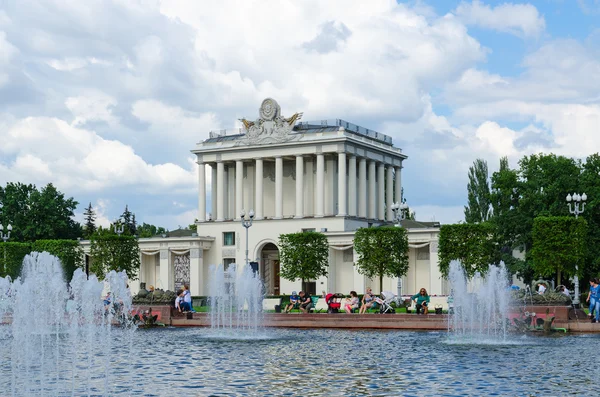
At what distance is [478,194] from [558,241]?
2487 centimetres

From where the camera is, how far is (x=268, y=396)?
15.7 metres

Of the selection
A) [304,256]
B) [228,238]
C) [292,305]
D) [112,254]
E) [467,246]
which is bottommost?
[292,305]

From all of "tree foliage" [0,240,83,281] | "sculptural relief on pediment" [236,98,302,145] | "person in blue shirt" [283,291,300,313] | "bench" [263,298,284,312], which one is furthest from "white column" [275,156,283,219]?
"person in blue shirt" [283,291,300,313]

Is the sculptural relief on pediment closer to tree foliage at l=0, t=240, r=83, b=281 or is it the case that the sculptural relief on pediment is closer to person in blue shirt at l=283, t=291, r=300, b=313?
tree foliage at l=0, t=240, r=83, b=281

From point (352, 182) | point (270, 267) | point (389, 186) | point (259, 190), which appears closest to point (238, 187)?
point (259, 190)

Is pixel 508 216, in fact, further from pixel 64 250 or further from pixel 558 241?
pixel 64 250

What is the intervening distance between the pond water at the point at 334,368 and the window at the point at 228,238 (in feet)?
174

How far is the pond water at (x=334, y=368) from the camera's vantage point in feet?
53.8

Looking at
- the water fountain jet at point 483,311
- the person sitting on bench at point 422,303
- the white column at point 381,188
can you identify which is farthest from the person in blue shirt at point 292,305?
the white column at point 381,188

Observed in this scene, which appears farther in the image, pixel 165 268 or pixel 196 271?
pixel 165 268

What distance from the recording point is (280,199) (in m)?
81.5

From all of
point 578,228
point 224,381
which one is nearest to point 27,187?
point 578,228

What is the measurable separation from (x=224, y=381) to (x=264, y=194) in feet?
225

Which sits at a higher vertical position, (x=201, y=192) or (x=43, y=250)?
(x=201, y=192)
